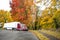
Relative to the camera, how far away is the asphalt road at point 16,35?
91.6 inches

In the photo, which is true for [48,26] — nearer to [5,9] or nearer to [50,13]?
[50,13]

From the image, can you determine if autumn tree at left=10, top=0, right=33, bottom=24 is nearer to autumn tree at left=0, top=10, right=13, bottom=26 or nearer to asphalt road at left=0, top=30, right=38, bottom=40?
autumn tree at left=0, top=10, right=13, bottom=26

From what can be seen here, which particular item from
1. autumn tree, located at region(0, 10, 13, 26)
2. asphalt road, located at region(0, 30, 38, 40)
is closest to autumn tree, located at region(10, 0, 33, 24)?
autumn tree, located at region(0, 10, 13, 26)

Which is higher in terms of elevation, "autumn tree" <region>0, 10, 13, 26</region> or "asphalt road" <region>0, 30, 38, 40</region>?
"autumn tree" <region>0, 10, 13, 26</region>

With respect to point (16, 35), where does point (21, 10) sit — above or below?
above

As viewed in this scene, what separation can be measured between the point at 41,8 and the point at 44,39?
38 cm

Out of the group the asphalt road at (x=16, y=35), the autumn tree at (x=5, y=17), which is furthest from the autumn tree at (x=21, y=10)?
the asphalt road at (x=16, y=35)

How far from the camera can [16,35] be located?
238cm

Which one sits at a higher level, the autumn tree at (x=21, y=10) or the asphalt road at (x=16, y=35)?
the autumn tree at (x=21, y=10)

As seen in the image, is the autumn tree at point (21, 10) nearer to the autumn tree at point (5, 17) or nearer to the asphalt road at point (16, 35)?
the autumn tree at point (5, 17)

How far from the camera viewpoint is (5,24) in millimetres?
2338

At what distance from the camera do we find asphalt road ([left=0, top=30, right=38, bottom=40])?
233cm

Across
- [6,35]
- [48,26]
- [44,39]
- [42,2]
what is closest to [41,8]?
[42,2]

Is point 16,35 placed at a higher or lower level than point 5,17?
lower
